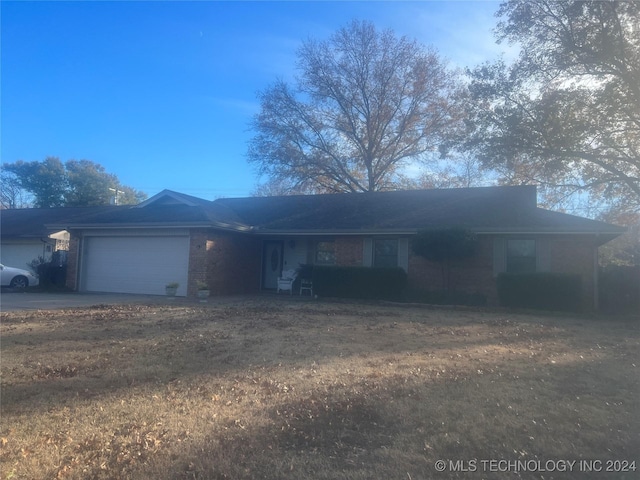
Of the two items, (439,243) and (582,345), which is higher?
(439,243)

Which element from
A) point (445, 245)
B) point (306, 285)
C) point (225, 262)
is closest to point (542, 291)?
point (445, 245)

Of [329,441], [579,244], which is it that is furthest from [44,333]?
[579,244]

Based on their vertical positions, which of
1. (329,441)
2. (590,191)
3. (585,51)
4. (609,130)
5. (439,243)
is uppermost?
(585,51)

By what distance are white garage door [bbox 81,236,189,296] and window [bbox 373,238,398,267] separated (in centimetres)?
686

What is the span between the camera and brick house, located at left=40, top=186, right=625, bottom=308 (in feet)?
51.2

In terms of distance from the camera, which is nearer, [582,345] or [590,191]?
[582,345]

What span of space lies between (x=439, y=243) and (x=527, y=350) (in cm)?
785

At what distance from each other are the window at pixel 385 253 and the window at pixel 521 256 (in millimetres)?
3893

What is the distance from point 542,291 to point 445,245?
3143mm

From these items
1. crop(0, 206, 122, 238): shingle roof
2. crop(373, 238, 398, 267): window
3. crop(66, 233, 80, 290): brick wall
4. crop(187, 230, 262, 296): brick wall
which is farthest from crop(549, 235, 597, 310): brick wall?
crop(0, 206, 122, 238): shingle roof

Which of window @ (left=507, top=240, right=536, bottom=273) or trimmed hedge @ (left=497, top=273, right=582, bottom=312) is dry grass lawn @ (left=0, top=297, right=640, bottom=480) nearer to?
trimmed hedge @ (left=497, top=273, right=582, bottom=312)

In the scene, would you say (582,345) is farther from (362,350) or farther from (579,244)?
(579,244)

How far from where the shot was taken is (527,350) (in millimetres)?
7949

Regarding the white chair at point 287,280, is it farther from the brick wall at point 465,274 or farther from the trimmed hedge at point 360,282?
the brick wall at point 465,274
